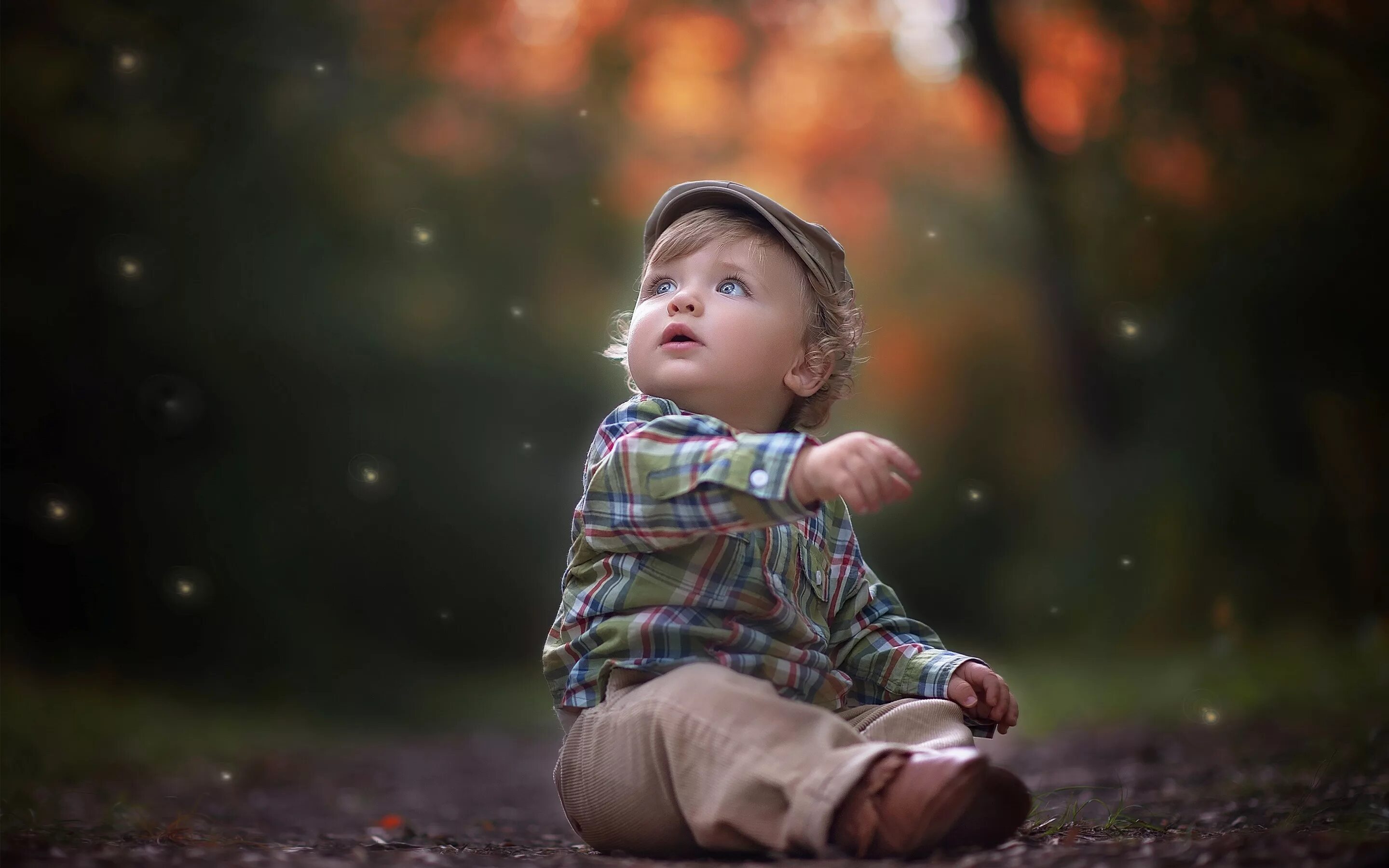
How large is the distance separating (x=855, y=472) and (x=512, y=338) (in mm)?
5674

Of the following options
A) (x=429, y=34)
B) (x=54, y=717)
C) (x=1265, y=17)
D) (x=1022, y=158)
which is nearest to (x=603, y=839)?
(x=54, y=717)

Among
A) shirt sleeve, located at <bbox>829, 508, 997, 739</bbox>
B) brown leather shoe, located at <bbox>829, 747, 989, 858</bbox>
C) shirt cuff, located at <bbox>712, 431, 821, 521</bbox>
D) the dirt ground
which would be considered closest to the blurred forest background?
the dirt ground

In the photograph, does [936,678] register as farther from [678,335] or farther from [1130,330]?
[1130,330]

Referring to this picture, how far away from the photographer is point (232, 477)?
5.49m

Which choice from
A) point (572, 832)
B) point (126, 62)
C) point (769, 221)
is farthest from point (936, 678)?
point (126, 62)

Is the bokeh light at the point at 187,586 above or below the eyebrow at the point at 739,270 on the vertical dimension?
above

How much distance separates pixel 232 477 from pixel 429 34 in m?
3.20

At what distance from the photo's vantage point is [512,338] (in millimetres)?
6902

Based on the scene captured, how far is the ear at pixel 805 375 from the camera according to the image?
192cm

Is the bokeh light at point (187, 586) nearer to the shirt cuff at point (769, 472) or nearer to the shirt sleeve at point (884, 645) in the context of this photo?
the shirt sleeve at point (884, 645)

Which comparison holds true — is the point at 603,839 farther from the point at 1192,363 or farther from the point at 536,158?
the point at 536,158

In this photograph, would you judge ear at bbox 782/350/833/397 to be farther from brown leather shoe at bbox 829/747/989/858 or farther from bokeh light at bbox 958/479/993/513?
bokeh light at bbox 958/479/993/513

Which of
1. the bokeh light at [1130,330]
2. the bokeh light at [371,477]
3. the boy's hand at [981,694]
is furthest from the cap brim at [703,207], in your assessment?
the bokeh light at [1130,330]

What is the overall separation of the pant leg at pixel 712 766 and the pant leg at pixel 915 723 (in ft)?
0.78
